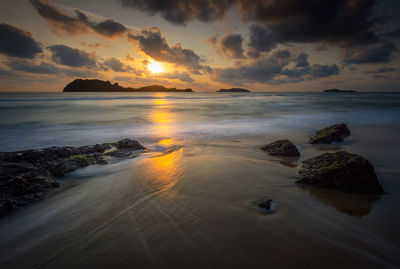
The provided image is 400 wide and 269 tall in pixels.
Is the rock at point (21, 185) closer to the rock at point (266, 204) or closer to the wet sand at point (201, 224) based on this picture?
the wet sand at point (201, 224)

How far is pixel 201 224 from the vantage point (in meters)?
2.67

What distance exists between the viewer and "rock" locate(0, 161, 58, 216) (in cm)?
308

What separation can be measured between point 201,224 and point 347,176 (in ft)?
10.0

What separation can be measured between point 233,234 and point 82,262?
1.84m

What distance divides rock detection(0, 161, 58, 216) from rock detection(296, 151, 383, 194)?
5217mm

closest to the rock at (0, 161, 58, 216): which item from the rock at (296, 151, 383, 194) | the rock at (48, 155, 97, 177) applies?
the rock at (48, 155, 97, 177)

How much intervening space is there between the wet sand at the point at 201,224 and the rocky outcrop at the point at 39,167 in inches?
10.3

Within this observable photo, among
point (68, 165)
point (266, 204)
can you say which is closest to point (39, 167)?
point (68, 165)

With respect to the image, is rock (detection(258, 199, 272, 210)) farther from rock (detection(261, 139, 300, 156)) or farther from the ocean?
rock (detection(261, 139, 300, 156))

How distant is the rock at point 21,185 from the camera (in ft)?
10.1

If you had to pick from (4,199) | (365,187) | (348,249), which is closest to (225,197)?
(348,249)

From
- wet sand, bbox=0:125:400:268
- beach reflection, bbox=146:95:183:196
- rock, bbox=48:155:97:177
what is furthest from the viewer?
rock, bbox=48:155:97:177

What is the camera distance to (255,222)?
2693mm

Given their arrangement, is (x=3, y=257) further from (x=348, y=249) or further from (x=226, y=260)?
(x=348, y=249)
